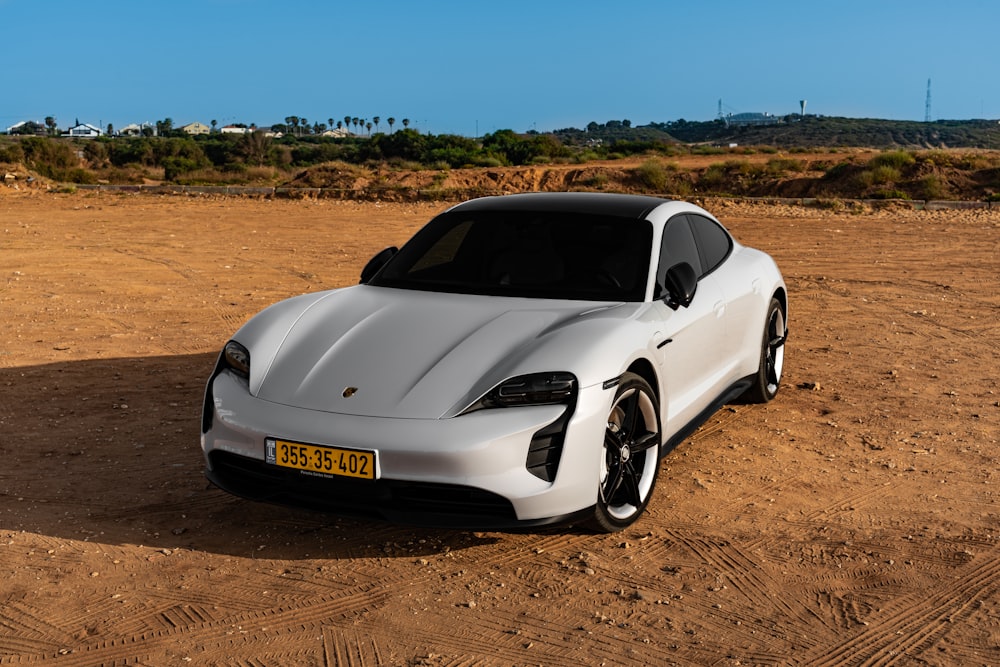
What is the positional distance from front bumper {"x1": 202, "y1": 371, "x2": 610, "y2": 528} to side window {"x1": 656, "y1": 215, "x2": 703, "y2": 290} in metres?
1.48

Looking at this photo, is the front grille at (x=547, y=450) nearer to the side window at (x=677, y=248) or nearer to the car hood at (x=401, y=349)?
the car hood at (x=401, y=349)

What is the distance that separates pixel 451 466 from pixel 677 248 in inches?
99.1

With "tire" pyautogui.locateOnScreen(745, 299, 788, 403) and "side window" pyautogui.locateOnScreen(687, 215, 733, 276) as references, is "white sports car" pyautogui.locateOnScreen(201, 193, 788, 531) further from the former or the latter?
"tire" pyautogui.locateOnScreen(745, 299, 788, 403)

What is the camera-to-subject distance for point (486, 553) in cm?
510

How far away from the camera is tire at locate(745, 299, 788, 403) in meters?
7.60

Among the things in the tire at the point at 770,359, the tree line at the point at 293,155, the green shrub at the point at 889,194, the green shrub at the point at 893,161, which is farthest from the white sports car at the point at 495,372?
the tree line at the point at 293,155

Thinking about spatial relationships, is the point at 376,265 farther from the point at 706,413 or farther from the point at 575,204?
the point at 706,413

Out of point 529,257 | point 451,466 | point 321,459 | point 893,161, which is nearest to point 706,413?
point 529,257

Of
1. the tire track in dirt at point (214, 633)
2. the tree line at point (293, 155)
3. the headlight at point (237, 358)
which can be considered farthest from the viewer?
the tree line at point (293, 155)

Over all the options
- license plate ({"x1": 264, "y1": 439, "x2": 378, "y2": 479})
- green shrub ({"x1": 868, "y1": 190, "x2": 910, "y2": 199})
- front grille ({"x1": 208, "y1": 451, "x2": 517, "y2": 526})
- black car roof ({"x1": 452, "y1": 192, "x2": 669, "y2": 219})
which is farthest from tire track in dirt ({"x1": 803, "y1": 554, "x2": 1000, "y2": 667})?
green shrub ({"x1": 868, "y1": 190, "x2": 910, "y2": 199})

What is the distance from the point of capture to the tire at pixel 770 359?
24.9 ft

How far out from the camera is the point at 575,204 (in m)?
6.62

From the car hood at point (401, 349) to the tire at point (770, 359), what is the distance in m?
2.25

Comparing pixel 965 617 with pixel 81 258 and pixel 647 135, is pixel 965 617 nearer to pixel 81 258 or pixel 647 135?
pixel 81 258
